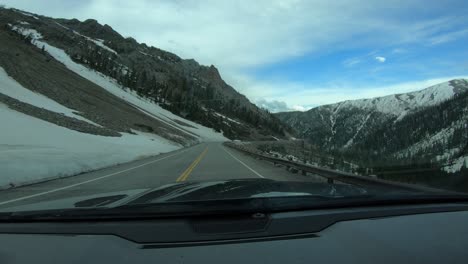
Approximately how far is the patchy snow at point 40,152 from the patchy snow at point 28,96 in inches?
301

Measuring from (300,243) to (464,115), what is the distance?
178 metres

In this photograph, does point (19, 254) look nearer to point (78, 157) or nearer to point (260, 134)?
point (78, 157)

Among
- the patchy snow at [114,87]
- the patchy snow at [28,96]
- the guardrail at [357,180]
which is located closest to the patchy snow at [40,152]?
the patchy snow at [28,96]

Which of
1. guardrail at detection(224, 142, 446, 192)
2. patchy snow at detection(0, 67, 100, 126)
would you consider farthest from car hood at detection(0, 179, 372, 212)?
patchy snow at detection(0, 67, 100, 126)

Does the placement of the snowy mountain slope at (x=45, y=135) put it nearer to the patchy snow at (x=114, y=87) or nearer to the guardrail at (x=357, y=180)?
the guardrail at (x=357, y=180)

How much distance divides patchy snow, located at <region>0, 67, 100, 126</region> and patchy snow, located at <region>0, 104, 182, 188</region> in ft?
25.1

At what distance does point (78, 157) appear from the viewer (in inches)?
838

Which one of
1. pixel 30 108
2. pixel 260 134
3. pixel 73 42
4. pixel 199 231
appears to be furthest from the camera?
pixel 260 134

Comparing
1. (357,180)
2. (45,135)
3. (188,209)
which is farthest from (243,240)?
(45,135)

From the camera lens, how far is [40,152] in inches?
789

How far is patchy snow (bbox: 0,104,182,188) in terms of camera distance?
14813 millimetres

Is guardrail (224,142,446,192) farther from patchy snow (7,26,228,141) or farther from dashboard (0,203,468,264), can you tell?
patchy snow (7,26,228,141)

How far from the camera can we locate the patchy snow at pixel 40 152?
14813 millimetres

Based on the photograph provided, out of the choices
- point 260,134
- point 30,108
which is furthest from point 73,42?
point 30,108
